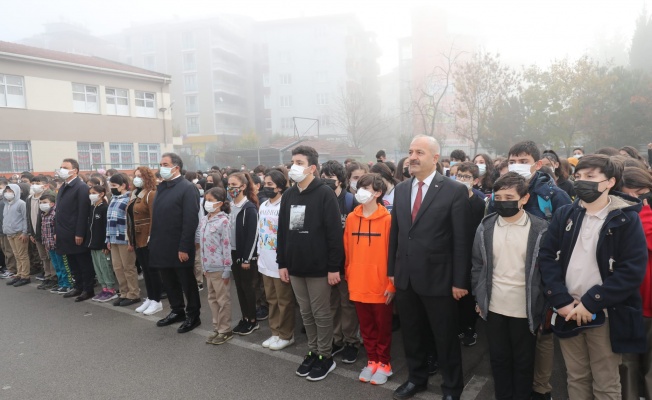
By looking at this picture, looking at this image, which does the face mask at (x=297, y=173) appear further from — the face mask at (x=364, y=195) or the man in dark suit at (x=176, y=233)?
the man in dark suit at (x=176, y=233)

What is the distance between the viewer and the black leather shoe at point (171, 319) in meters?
5.95

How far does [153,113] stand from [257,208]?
27435 millimetres

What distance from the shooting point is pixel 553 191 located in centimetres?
385

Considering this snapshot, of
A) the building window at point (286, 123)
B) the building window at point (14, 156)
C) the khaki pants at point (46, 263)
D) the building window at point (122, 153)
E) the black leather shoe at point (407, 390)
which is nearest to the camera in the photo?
the black leather shoe at point (407, 390)

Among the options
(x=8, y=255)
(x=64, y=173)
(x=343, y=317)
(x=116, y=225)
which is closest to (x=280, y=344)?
(x=343, y=317)

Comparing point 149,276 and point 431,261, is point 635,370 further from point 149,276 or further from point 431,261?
point 149,276

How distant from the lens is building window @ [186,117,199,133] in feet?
190

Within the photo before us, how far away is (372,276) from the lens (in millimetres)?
4113

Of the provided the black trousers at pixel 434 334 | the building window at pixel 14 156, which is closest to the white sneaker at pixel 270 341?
the black trousers at pixel 434 334

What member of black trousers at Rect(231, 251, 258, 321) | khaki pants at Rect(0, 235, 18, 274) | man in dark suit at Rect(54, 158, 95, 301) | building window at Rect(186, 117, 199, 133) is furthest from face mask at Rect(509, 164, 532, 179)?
building window at Rect(186, 117, 199, 133)

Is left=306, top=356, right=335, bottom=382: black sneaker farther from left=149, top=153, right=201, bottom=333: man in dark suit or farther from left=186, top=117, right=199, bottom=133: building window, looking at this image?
left=186, top=117, right=199, bottom=133: building window

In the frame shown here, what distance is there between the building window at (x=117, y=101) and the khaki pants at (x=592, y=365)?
97.2ft

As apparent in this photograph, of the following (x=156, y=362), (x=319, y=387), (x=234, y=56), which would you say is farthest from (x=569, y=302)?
(x=234, y=56)

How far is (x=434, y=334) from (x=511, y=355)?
0.62 metres
